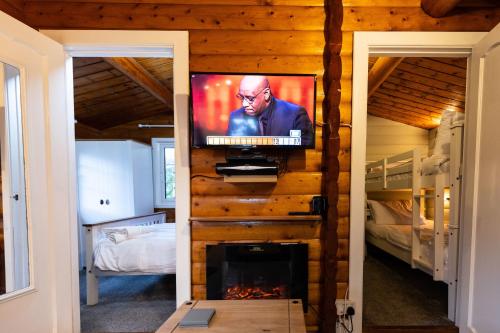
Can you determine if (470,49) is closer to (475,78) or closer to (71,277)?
(475,78)

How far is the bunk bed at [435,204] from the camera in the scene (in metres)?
1.83

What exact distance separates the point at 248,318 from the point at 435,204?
1.96 metres

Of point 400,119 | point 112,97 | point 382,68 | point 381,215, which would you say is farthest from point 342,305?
point 400,119

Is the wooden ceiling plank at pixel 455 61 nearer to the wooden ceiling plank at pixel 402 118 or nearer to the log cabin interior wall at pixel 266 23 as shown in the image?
the log cabin interior wall at pixel 266 23

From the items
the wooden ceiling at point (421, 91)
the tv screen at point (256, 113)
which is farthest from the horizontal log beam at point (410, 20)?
the wooden ceiling at point (421, 91)

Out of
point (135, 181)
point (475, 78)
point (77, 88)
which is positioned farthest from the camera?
point (135, 181)

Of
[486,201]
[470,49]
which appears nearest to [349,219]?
[486,201]

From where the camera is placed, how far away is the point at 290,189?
5.30 ft

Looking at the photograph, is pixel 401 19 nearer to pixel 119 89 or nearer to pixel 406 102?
pixel 406 102

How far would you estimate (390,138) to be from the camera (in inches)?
186

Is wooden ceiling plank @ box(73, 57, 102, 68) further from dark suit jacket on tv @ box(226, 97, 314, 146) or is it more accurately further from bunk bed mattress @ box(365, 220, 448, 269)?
bunk bed mattress @ box(365, 220, 448, 269)

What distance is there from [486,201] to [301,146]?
1142 millimetres

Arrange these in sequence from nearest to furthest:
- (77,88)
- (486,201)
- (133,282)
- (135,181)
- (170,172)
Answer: (486,201), (133,282), (77,88), (135,181), (170,172)

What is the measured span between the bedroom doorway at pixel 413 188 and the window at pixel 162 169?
3.58m
